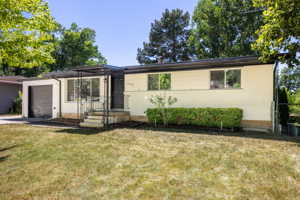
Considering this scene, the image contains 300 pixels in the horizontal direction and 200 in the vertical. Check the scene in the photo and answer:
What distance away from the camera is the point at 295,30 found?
19.0 ft

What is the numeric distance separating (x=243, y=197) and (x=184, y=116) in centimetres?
601

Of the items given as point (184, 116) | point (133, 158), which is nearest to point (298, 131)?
point (184, 116)

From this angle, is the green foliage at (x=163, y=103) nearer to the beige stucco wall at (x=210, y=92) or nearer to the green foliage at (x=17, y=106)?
the beige stucco wall at (x=210, y=92)

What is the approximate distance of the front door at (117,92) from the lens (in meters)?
10.8

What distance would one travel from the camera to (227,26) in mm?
19875

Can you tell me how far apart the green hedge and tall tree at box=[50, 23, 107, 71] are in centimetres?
2561

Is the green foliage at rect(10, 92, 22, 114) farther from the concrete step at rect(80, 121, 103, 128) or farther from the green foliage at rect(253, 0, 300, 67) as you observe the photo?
the green foliage at rect(253, 0, 300, 67)

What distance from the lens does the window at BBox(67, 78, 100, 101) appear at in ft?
36.7

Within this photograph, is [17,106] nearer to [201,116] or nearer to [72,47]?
[72,47]

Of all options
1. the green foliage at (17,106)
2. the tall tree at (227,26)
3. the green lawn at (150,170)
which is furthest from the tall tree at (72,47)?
the green lawn at (150,170)

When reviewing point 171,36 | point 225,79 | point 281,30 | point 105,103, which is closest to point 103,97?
point 105,103

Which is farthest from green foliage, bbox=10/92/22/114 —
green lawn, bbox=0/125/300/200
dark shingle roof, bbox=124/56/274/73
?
green lawn, bbox=0/125/300/200

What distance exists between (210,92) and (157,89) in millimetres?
2834

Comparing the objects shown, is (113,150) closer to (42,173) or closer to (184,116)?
(42,173)
